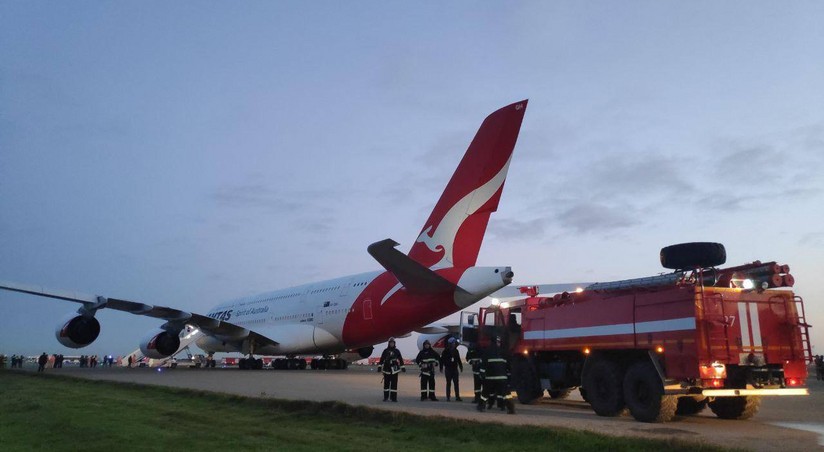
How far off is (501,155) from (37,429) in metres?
11.9

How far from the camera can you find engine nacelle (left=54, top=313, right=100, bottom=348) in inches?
909

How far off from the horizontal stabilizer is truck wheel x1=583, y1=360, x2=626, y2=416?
4611 mm

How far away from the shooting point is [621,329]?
437 inches

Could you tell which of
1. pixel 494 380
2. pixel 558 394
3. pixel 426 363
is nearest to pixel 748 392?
pixel 494 380

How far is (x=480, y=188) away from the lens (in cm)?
1722

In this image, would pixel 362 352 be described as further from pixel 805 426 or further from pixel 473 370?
pixel 805 426

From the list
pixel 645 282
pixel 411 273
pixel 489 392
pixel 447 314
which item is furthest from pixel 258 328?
pixel 645 282

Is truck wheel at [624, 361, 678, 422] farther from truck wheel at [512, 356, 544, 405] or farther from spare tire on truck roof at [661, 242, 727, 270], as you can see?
truck wheel at [512, 356, 544, 405]

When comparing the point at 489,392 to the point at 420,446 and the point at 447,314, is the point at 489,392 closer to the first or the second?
the point at 420,446

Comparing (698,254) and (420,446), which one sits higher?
(698,254)

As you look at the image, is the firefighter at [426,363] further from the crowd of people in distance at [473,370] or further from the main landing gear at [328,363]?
the main landing gear at [328,363]

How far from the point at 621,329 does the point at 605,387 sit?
119 cm

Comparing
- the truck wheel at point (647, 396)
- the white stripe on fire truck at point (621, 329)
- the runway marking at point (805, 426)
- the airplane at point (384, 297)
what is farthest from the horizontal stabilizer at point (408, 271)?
the runway marking at point (805, 426)

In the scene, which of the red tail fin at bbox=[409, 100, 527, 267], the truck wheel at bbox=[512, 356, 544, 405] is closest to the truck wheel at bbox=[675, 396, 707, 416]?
the truck wheel at bbox=[512, 356, 544, 405]
